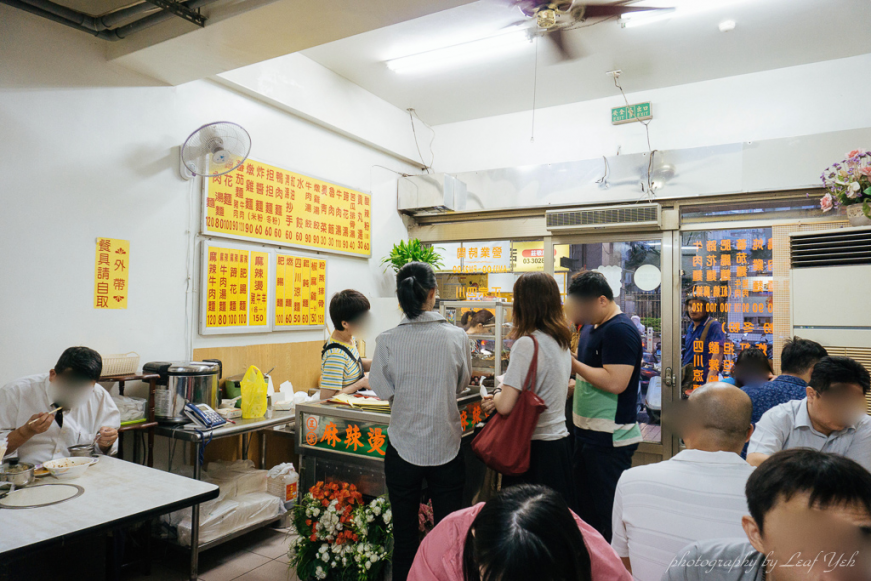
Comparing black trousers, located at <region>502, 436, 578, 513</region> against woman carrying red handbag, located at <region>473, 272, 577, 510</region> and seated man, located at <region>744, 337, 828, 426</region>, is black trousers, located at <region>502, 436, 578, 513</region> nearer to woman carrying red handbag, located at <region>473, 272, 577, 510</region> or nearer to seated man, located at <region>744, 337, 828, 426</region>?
woman carrying red handbag, located at <region>473, 272, 577, 510</region>

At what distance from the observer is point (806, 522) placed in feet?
2.99

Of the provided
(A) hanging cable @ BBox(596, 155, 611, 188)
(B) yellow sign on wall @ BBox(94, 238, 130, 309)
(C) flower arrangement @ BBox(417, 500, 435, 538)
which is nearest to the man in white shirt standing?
Result: (C) flower arrangement @ BBox(417, 500, 435, 538)

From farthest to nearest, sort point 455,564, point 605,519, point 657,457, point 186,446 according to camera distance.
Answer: point 657,457, point 186,446, point 605,519, point 455,564

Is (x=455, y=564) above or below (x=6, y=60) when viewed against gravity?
below

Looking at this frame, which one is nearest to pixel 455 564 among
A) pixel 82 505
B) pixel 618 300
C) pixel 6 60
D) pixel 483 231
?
pixel 82 505

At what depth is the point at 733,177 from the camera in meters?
4.34

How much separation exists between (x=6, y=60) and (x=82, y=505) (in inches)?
92.1

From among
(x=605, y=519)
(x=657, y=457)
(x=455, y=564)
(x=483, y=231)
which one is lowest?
(x=657, y=457)

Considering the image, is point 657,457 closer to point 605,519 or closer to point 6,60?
point 605,519

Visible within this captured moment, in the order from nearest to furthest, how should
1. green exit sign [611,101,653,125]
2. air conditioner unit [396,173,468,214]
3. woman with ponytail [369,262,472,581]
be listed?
woman with ponytail [369,262,472,581]
green exit sign [611,101,653,125]
air conditioner unit [396,173,468,214]

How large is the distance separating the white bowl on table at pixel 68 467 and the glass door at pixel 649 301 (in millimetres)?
3781

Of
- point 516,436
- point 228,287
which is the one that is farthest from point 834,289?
point 228,287

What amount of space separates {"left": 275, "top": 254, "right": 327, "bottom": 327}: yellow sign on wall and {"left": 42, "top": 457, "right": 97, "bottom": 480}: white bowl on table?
6.23 feet

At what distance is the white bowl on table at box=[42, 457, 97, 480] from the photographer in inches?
82.7
